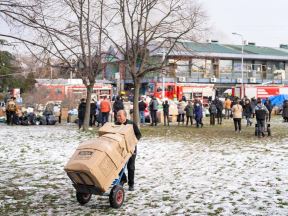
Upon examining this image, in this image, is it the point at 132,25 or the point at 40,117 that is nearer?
the point at 132,25

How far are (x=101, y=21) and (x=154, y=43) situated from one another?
3.23 metres

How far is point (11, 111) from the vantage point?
2625 centimetres

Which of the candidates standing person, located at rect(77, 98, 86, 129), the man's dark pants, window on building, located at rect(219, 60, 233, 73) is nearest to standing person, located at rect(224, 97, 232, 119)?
standing person, located at rect(77, 98, 86, 129)

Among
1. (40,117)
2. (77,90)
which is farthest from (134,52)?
(77,90)

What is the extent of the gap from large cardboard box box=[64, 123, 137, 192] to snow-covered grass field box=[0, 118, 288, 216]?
0.55 m

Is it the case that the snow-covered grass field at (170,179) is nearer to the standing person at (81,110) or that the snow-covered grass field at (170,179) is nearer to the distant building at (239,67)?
the standing person at (81,110)

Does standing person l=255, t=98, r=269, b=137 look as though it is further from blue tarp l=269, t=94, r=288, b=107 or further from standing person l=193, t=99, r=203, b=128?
blue tarp l=269, t=94, r=288, b=107

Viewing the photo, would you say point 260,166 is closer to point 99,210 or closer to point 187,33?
point 99,210

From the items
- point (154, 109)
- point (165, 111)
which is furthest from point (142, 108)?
point (165, 111)

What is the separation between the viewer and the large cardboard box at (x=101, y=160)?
7.56 metres

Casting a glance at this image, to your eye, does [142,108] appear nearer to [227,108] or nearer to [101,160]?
[227,108]

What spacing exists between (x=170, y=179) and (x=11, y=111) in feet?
57.3

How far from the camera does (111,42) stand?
2164cm

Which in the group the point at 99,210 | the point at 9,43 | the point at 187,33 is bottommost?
the point at 99,210
